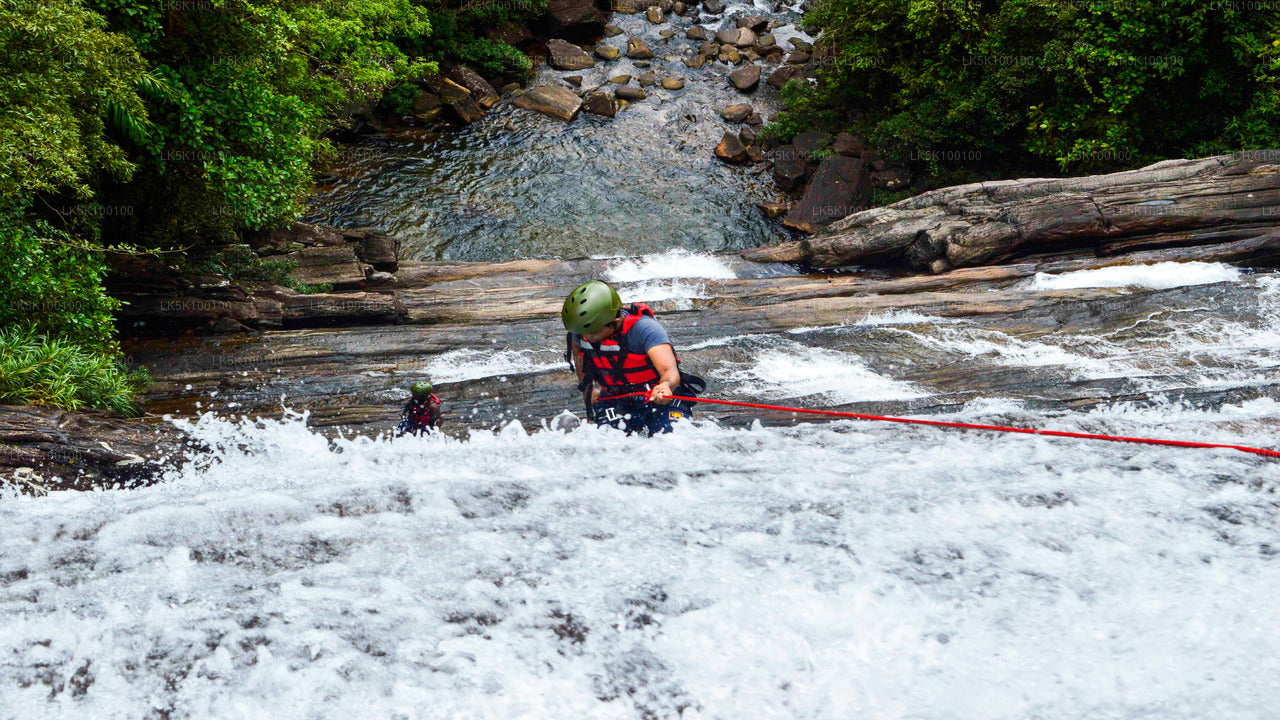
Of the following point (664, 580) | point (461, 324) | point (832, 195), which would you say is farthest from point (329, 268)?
point (832, 195)

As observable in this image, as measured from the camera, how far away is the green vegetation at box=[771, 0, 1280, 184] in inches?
495

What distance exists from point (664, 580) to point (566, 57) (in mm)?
20376

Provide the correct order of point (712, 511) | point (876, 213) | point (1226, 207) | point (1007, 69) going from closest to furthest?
point (712, 511) → point (1226, 207) → point (876, 213) → point (1007, 69)

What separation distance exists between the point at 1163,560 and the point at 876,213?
940 cm

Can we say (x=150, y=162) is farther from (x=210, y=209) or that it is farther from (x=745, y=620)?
(x=745, y=620)

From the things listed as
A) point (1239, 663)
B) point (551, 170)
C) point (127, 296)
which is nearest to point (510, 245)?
point (551, 170)

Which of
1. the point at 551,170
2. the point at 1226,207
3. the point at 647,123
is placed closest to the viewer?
the point at 1226,207

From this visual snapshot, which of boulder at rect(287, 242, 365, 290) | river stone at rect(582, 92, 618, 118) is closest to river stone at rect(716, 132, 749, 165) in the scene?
river stone at rect(582, 92, 618, 118)

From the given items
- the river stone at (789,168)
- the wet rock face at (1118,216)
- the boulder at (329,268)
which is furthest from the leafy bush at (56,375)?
the river stone at (789,168)

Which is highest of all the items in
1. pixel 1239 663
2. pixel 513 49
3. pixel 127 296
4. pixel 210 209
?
pixel 513 49

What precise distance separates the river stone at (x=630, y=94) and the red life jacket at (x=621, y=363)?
16.7m

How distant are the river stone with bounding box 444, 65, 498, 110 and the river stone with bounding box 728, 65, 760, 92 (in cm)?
663

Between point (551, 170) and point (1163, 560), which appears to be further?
point (551, 170)

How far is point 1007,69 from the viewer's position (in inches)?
566
